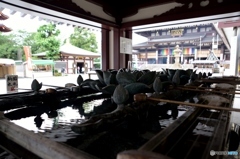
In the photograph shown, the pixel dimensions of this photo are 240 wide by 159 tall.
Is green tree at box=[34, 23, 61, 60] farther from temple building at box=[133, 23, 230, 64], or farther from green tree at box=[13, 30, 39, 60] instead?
temple building at box=[133, 23, 230, 64]

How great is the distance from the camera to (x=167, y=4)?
266 cm

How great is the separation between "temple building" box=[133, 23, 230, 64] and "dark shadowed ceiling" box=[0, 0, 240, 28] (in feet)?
33.6

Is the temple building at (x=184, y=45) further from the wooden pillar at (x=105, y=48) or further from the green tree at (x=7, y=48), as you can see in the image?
the green tree at (x=7, y=48)

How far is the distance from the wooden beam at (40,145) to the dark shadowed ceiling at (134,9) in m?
1.69

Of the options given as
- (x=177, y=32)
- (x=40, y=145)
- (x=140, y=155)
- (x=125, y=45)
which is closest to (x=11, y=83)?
(x=40, y=145)

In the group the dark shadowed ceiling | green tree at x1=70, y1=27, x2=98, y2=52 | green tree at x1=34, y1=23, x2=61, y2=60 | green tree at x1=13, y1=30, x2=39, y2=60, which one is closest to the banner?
green tree at x1=34, y1=23, x2=61, y2=60

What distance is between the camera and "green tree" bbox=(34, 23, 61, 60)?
12156 mm

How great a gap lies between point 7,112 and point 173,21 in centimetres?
258

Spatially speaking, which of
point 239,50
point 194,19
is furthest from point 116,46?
point 239,50

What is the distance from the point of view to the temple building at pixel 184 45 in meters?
12.8

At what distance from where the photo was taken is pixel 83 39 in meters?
17.1

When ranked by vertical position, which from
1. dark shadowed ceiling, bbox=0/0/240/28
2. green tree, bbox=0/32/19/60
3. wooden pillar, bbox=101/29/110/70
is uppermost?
green tree, bbox=0/32/19/60

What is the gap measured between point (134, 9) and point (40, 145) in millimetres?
2874

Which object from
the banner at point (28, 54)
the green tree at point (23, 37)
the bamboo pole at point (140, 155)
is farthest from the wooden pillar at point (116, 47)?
the green tree at point (23, 37)
